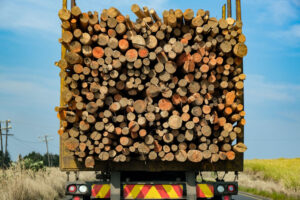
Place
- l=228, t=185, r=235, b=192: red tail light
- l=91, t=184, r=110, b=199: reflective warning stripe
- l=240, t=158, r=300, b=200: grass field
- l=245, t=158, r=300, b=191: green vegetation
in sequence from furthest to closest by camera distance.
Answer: l=245, t=158, r=300, b=191: green vegetation < l=240, t=158, r=300, b=200: grass field < l=228, t=185, r=235, b=192: red tail light < l=91, t=184, r=110, b=199: reflective warning stripe

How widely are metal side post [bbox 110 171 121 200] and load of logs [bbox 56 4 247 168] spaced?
1.54 feet

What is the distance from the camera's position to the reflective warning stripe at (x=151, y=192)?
624 cm

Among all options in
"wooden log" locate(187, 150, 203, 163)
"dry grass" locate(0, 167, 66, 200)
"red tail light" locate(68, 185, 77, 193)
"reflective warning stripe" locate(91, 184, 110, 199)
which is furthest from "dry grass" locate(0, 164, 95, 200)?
"wooden log" locate(187, 150, 203, 163)

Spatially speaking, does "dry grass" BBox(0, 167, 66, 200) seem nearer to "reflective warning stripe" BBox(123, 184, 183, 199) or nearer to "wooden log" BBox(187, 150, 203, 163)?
"reflective warning stripe" BBox(123, 184, 183, 199)

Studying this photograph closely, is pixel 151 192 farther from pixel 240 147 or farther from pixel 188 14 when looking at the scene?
pixel 188 14

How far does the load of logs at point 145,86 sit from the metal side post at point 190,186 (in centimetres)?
50

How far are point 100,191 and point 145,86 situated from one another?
6.26 ft

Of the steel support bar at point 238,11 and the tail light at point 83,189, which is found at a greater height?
the steel support bar at point 238,11

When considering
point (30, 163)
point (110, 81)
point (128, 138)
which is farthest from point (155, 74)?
point (30, 163)

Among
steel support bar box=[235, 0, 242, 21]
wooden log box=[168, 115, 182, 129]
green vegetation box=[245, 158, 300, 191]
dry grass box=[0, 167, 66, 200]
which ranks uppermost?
steel support bar box=[235, 0, 242, 21]

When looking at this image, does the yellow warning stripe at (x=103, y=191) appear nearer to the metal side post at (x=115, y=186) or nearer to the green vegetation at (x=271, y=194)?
the metal side post at (x=115, y=186)

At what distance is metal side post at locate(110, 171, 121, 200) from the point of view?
243 inches

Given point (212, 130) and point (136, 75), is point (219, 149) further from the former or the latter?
point (136, 75)

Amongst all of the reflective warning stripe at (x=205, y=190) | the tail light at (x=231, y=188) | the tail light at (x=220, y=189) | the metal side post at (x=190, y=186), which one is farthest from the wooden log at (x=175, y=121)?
the tail light at (x=231, y=188)
